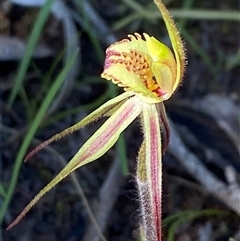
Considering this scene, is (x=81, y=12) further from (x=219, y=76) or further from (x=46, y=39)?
(x=219, y=76)

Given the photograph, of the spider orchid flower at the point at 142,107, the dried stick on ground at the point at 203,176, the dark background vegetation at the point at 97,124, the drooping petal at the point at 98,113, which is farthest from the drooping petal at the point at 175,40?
the dried stick on ground at the point at 203,176

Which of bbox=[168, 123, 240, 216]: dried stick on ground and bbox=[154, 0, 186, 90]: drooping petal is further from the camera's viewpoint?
bbox=[168, 123, 240, 216]: dried stick on ground

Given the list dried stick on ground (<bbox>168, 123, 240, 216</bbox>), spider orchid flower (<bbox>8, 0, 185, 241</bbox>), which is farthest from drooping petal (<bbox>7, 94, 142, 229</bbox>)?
dried stick on ground (<bbox>168, 123, 240, 216</bbox>)

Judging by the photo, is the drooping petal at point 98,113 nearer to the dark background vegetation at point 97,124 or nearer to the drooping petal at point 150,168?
the drooping petal at point 150,168

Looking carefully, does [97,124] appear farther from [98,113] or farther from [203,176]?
[98,113]

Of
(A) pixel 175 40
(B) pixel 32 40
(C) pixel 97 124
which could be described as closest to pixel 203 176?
(C) pixel 97 124

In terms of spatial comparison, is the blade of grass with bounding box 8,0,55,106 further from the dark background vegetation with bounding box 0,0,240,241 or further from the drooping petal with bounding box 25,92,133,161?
the drooping petal with bounding box 25,92,133,161
